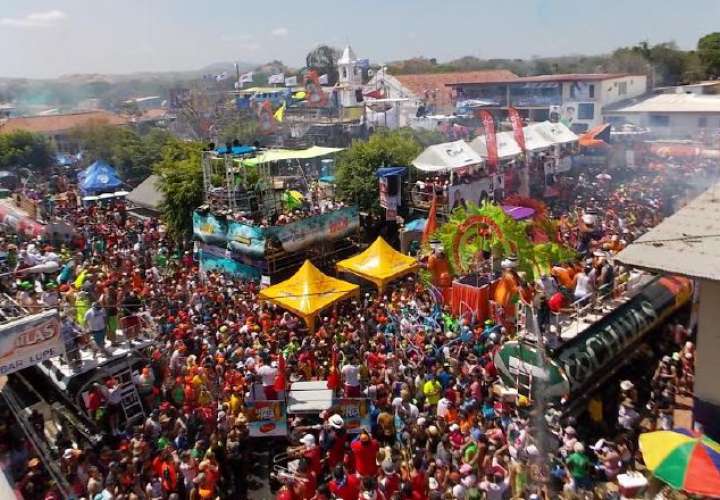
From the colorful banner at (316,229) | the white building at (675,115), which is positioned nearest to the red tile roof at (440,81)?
the white building at (675,115)

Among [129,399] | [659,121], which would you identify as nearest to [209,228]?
[129,399]

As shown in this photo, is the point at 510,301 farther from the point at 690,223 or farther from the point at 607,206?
the point at 607,206

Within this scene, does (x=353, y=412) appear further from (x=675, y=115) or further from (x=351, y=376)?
(x=675, y=115)

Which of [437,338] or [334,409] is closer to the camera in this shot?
[334,409]

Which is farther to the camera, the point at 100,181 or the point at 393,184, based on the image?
the point at 100,181

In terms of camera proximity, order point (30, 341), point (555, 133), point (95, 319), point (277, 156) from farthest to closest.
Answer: point (555, 133) < point (277, 156) < point (95, 319) < point (30, 341)

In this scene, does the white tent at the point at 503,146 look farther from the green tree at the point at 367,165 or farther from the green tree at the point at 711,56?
the green tree at the point at 711,56

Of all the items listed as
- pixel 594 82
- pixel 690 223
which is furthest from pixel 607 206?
pixel 594 82
